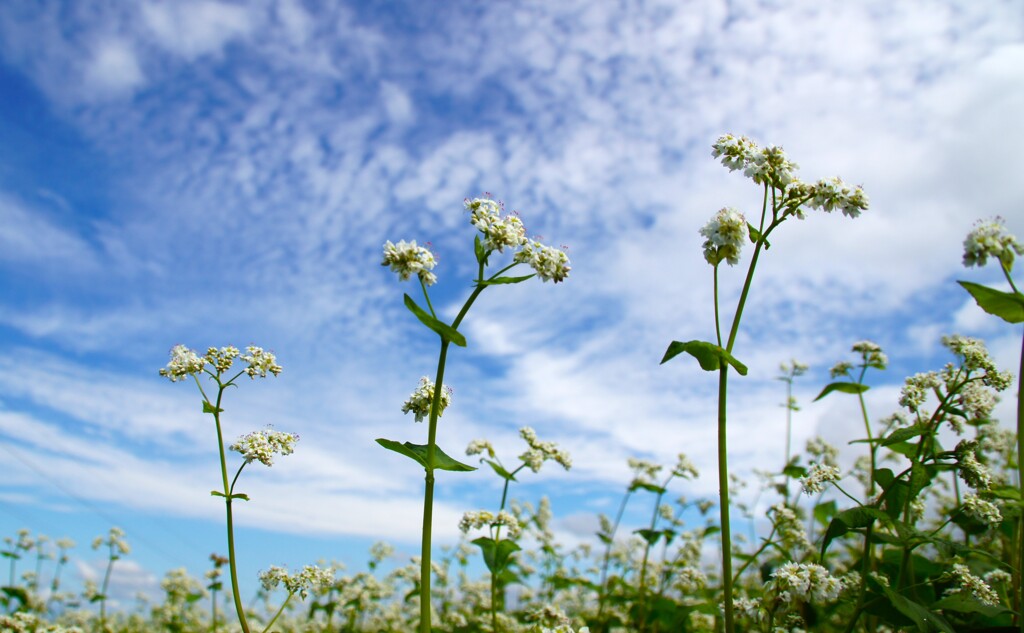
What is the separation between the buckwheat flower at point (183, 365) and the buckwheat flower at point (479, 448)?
14.4ft

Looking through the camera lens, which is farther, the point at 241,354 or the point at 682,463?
the point at 682,463

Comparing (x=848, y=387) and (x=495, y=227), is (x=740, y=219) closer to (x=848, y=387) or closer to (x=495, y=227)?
(x=495, y=227)

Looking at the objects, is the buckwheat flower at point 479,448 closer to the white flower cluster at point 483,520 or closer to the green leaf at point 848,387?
the white flower cluster at point 483,520

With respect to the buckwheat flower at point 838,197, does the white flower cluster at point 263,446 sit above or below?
below

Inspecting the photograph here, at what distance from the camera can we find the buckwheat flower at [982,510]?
5.48 meters

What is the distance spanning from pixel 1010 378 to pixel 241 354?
656cm

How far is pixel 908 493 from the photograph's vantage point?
→ 16.0 ft

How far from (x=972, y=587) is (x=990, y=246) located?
9.08ft

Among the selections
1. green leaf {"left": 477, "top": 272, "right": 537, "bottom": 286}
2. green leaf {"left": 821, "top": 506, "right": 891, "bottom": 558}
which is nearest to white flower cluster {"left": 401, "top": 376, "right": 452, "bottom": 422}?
green leaf {"left": 477, "top": 272, "right": 537, "bottom": 286}

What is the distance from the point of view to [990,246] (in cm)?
419

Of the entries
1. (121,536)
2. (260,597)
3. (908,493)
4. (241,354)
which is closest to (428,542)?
(241,354)

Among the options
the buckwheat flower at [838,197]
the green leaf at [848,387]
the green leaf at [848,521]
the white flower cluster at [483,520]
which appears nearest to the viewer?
the green leaf at [848,521]

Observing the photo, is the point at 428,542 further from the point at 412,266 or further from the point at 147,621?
the point at 147,621

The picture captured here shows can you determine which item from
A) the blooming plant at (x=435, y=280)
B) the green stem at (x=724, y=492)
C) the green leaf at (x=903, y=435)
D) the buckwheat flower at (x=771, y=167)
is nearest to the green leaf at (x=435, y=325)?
the blooming plant at (x=435, y=280)
